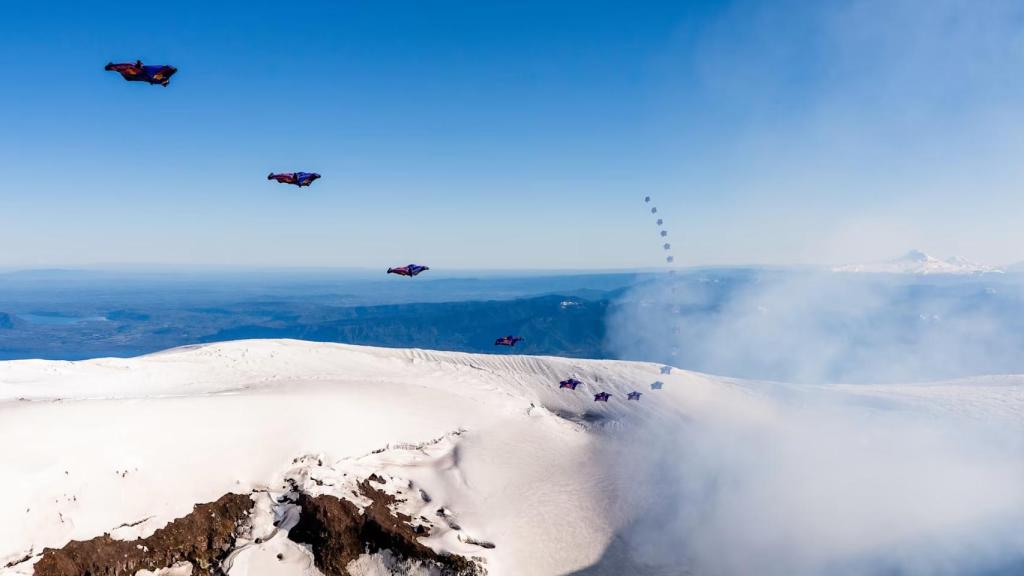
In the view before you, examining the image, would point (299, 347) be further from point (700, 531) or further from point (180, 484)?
point (700, 531)

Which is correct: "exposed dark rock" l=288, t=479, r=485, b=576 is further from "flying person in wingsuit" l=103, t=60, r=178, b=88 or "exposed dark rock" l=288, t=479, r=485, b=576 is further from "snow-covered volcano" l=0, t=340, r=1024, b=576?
"flying person in wingsuit" l=103, t=60, r=178, b=88

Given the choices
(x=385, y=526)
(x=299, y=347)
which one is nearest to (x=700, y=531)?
(x=385, y=526)

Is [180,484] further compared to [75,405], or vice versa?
[75,405]

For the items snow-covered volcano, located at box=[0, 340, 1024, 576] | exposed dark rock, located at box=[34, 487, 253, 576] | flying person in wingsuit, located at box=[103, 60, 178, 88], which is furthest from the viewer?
snow-covered volcano, located at box=[0, 340, 1024, 576]

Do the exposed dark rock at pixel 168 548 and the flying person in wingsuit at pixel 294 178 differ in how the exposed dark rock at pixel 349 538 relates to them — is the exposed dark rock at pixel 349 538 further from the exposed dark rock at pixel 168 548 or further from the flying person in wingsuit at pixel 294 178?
the flying person in wingsuit at pixel 294 178

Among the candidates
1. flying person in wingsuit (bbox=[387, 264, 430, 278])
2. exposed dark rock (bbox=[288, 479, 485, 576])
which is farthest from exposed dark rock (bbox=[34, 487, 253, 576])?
flying person in wingsuit (bbox=[387, 264, 430, 278])

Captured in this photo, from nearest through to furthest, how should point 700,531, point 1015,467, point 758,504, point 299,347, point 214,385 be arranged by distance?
point 700,531, point 758,504, point 1015,467, point 214,385, point 299,347

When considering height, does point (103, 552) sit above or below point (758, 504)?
above
